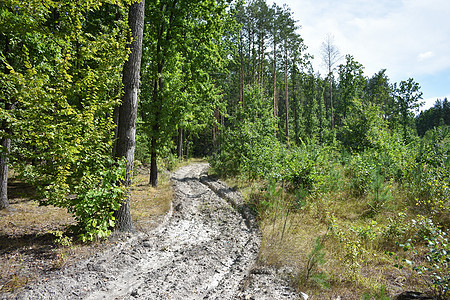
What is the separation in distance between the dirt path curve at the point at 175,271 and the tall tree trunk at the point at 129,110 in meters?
0.66

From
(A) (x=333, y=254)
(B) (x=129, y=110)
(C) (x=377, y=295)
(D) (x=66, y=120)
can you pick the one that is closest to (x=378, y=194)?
(A) (x=333, y=254)

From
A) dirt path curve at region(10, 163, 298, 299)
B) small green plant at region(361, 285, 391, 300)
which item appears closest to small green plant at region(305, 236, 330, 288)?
dirt path curve at region(10, 163, 298, 299)

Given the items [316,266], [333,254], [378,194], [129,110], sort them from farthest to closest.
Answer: [378,194] → [129,110] → [333,254] → [316,266]

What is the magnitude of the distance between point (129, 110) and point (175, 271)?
3.86 m

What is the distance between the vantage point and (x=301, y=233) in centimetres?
574

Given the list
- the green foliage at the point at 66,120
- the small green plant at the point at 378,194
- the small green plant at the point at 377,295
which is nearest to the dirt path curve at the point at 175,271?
the green foliage at the point at 66,120

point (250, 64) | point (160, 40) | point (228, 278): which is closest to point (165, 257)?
point (228, 278)

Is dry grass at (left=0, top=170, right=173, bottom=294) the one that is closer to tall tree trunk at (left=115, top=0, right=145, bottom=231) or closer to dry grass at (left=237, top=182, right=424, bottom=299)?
tall tree trunk at (left=115, top=0, right=145, bottom=231)

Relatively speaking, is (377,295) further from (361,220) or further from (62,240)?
(62,240)

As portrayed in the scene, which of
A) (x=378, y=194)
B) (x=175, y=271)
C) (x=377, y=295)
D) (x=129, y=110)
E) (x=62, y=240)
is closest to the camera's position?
(x=377, y=295)

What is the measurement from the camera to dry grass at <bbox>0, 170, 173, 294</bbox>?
3.70 meters

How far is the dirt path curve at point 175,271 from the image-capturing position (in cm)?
362

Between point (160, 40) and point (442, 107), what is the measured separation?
297ft

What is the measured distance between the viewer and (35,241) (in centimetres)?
475
